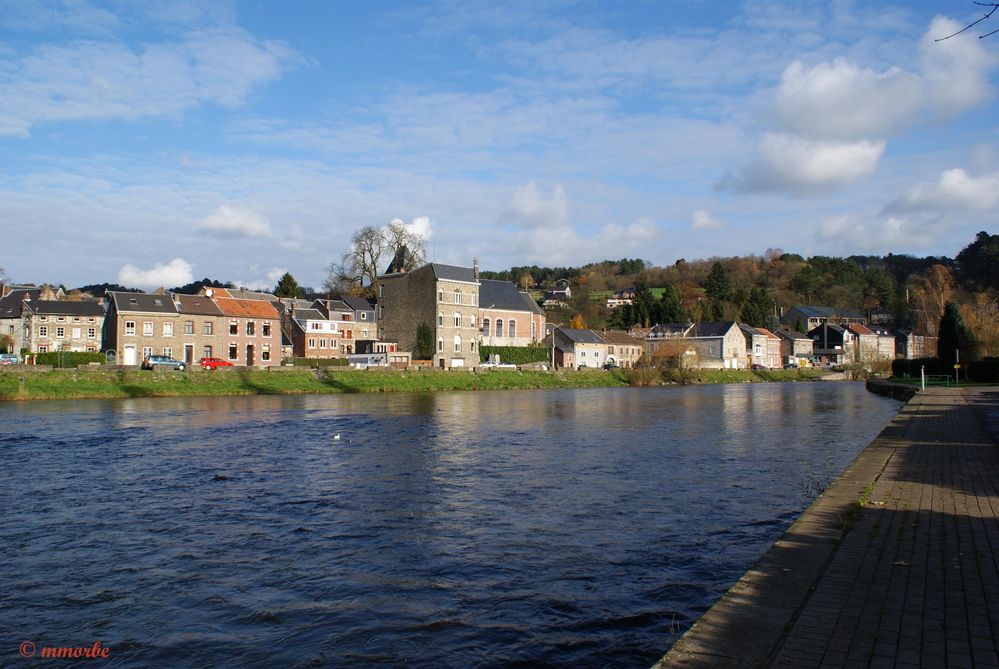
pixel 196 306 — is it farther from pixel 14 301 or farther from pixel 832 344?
pixel 832 344

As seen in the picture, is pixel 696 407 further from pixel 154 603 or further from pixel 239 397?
pixel 154 603

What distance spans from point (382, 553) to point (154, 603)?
3.13m

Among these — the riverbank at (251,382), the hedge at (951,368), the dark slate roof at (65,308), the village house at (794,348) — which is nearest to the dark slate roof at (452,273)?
the riverbank at (251,382)

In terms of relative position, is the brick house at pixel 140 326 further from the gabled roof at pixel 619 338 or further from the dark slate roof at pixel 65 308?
the gabled roof at pixel 619 338

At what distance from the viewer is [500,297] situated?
3307 inches

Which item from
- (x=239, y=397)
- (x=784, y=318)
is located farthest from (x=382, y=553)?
(x=784, y=318)

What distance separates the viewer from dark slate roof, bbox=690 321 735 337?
308 ft

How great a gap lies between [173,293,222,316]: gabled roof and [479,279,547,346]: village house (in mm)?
28585

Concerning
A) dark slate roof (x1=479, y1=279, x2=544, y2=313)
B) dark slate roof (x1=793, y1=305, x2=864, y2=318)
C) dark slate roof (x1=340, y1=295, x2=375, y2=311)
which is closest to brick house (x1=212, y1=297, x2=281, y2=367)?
dark slate roof (x1=340, y1=295, x2=375, y2=311)

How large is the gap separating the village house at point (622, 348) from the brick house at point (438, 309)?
21662mm

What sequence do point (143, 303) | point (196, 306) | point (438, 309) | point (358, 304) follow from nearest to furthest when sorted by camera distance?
point (143, 303) → point (196, 306) → point (438, 309) → point (358, 304)

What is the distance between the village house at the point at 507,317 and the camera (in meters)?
81.8

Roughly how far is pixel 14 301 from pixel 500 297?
48.5 m

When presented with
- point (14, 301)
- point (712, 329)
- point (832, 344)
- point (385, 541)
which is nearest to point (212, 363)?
point (14, 301)
